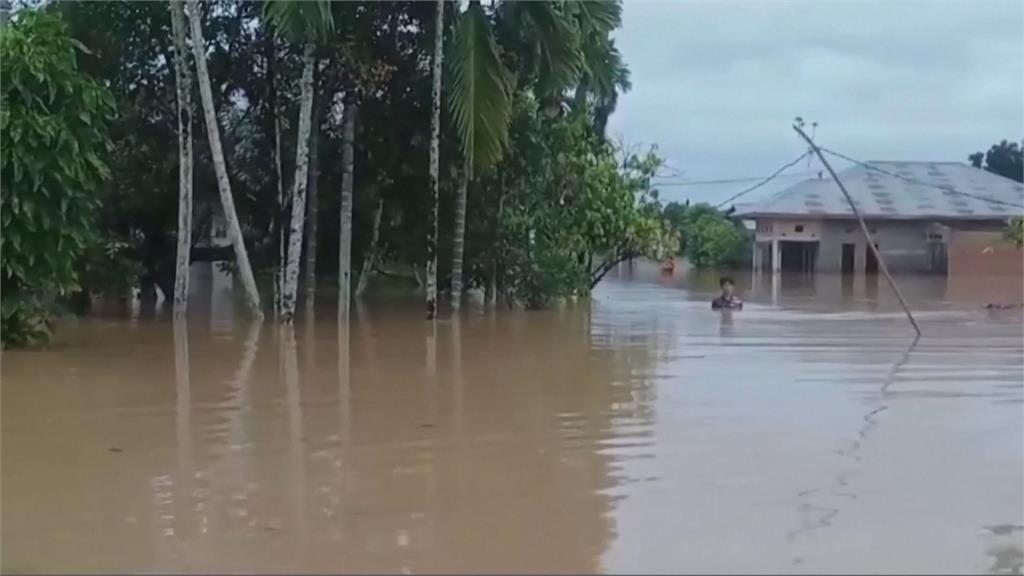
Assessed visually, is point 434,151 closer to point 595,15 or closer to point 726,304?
point 595,15

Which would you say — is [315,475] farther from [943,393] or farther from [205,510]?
[943,393]

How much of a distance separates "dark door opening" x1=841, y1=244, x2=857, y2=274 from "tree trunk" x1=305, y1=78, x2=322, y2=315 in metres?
30.4

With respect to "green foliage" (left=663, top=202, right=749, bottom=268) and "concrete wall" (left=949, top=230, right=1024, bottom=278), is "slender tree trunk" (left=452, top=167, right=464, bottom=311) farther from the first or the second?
"green foliage" (left=663, top=202, right=749, bottom=268)

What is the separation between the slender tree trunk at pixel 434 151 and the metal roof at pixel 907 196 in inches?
1065

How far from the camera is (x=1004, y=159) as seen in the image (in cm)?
6944

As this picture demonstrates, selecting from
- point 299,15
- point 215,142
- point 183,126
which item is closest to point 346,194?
point 215,142

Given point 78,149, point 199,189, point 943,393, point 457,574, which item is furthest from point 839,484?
point 199,189

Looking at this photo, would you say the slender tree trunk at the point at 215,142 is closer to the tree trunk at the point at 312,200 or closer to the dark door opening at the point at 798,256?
the tree trunk at the point at 312,200

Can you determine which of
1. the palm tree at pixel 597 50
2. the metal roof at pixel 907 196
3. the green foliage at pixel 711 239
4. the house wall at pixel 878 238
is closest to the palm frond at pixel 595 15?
the palm tree at pixel 597 50

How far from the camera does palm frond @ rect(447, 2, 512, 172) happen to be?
18609 mm

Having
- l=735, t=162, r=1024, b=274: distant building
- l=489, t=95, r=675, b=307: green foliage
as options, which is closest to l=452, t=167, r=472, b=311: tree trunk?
l=489, t=95, r=675, b=307: green foliage

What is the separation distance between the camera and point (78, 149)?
1330cm

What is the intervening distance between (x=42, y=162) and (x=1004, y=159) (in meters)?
64.5

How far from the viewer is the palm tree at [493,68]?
18.7 m
